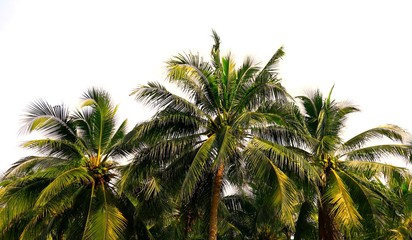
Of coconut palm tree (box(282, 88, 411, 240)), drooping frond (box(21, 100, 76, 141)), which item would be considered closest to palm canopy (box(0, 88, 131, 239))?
drooping frond (box(21, 100, 76, 141))

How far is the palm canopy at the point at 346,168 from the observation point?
656 inches

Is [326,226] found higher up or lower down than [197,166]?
lower down

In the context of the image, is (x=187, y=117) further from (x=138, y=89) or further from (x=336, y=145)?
(x=336, y=145)

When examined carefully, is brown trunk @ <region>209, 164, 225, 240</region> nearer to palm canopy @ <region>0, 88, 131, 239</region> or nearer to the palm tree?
the palm tree

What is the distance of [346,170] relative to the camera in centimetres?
1867

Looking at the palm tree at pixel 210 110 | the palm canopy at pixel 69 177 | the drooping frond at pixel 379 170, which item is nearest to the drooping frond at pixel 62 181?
the palm canopy at pixel 69 177

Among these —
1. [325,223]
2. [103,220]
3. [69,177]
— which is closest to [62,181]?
[69,177]

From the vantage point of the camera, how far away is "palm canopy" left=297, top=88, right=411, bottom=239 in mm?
16672

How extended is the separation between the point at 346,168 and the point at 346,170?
0.11 meters

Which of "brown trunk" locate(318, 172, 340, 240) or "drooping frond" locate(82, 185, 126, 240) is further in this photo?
"brown trunk" locate(318, 172, 340, 240)

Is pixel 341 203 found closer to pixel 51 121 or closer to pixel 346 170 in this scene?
pixel 346 170

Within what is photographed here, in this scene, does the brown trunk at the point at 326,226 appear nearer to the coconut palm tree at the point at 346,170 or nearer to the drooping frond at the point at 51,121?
the coconut palm tree at the point at 346,170

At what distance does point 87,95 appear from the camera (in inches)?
770

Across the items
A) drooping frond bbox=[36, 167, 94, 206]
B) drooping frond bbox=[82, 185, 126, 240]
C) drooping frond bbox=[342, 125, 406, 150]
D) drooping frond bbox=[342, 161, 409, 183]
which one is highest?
drooping frond bbox=[342, 125, 406, 150]
